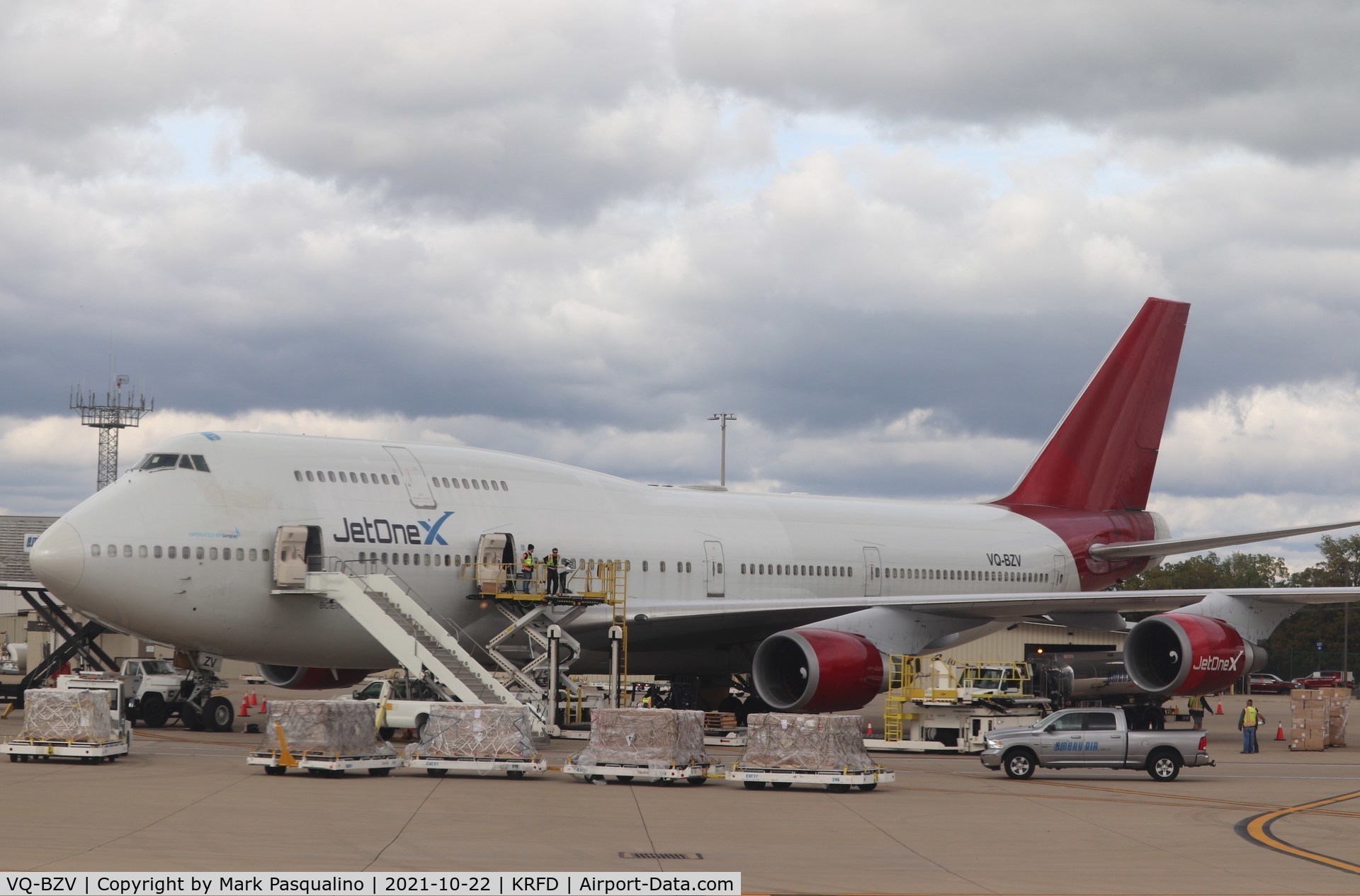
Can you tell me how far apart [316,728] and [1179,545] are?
78.5ft

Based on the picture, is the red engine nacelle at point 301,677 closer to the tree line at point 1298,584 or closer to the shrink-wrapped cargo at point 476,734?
the shrink-wrapped cargo at point 476,734

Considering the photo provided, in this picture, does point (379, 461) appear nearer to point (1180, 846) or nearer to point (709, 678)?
point (709, 678)

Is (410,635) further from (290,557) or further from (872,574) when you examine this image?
(872,574)

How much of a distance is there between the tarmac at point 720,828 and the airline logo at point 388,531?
5.15 metres

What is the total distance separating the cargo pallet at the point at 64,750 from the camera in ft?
68.4

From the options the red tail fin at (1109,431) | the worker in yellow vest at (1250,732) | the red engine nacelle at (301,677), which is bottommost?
the worker in yellow vest at (1250,732)

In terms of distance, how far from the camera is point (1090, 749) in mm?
21266

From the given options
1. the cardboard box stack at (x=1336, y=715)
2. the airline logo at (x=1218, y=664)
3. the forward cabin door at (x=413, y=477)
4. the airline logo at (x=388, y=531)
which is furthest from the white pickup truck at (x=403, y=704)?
the cardboard box stack at (x=1336, y=715)

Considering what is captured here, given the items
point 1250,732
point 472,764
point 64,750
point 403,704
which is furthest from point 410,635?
point 1250,732

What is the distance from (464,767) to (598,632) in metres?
8.82

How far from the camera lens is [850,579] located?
33719mm

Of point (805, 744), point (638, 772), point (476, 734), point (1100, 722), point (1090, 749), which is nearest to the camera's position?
point (638, 772)

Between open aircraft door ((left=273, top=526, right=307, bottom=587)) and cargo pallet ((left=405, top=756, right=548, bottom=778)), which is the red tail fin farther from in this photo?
cargo pallet ((left=405, top=756, right=548, bottom=778))

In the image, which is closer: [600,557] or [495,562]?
[495,562]
